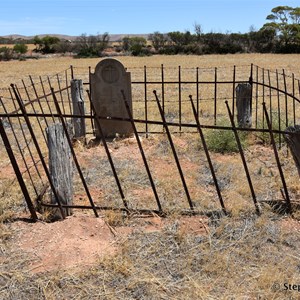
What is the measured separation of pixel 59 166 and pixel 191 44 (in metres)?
44.5

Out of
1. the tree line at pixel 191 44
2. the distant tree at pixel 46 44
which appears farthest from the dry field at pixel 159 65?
the distant tree at pixel 46 44

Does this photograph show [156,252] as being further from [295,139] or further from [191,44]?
[191,44]

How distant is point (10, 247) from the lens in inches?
148

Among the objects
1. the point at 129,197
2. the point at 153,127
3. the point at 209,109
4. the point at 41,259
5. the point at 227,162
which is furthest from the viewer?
the point at 209,109

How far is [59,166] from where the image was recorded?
4340 millimetres

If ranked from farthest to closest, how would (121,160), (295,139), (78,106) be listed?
1. (78,106)
2. (121,160)
3. (295,139)

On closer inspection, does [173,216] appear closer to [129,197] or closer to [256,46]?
[129,197]

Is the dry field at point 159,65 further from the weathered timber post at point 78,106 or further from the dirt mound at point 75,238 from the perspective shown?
the dirt mound at point 75,238

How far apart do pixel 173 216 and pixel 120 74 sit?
4402mm

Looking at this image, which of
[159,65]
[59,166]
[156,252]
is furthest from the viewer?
[159,65]

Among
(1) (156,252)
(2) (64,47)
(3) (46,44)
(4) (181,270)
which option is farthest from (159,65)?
(3) (46,44)

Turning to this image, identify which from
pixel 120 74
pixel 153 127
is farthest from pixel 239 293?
pixel 153 127

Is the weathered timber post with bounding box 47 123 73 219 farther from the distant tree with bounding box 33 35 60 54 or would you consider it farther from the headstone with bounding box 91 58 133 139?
the distant tree with bounding box 33 35 60 54

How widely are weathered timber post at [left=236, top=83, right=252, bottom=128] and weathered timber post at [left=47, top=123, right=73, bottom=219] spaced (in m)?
4.76
